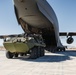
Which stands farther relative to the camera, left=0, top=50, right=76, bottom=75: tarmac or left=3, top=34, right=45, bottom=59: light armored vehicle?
left=3, top=34, right=45, bottom=59: light armored vehicle

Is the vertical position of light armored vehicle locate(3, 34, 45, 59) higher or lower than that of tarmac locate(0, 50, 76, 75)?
higher

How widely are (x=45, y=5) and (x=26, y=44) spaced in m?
8.07

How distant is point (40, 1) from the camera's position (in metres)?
21.8

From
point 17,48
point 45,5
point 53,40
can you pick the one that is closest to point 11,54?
point 17,48

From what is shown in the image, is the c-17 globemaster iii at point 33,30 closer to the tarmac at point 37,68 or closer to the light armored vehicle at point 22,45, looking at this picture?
the light armored vehicle at point 22,45

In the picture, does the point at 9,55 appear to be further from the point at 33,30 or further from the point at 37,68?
the point at 33,30

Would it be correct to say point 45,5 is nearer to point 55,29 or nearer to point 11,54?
point 55,29

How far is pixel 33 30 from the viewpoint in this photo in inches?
1094

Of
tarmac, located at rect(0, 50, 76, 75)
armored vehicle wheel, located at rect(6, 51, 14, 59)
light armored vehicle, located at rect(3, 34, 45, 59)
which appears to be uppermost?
light armored vehicle, located at rect(3, 34, 45, 59)

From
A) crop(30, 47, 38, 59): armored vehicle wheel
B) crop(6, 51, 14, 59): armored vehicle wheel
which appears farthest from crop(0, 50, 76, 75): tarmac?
crop(6, 51, 14, 59): armored vehicle wheel

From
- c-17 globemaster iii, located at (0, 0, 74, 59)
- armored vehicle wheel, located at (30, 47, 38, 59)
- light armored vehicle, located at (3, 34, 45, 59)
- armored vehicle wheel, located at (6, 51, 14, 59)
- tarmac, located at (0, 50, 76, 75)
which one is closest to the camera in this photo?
tarmac, located at (0, 50, 76, 75)

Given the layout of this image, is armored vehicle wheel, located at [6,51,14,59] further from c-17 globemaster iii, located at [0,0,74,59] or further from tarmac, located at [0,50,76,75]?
tarmac, located at [0,50,76,75]

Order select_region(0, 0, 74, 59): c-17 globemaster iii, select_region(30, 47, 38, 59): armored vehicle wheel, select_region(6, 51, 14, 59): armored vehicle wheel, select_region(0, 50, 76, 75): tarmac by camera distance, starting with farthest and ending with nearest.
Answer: select_region(6, 51, 14, 59): armored vehicle wheel → select_region(30, 47, 38, 59): armored vehicle wheel → select_region(0, 0, 74, 59): c-17 globemaster iii → select_region(0, 50, 76, 75): tarmac

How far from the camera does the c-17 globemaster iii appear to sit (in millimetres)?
16980
